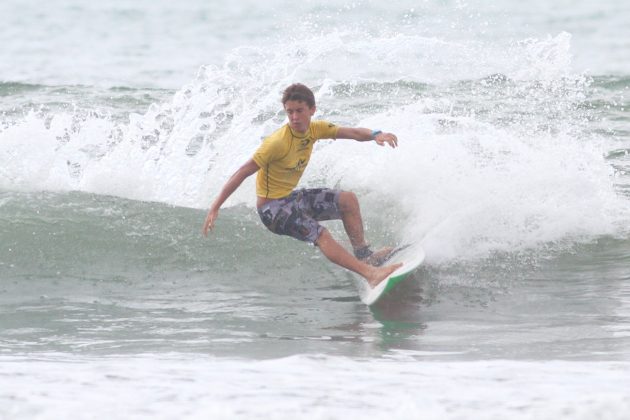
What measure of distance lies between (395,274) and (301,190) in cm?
→ 103

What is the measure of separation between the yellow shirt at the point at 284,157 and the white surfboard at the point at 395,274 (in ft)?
3.17

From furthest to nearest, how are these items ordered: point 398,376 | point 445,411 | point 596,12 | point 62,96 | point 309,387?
point 596,12 → point 62,96 → point 398,376 → point 309,387 → point 445,411

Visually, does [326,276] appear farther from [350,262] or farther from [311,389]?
[311,389]

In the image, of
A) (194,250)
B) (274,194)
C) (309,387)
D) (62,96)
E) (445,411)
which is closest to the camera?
(445,411)

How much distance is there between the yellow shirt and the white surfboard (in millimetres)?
965

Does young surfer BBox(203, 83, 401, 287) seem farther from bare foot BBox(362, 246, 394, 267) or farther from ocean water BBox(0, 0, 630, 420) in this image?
ocean water BBox(0, 0, 630, 420)

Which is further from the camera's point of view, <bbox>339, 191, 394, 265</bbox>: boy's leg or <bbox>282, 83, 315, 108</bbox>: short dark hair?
<bbox>339, 191, 394, 265</bbox>: boy's leg

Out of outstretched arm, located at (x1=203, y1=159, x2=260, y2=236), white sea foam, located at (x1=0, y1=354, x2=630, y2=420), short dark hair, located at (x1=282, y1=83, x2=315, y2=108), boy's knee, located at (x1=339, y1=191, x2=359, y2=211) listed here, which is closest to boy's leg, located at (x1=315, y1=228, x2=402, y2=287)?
boy's knee, located at (x1=339, y1=191, x2=359, y2=211)

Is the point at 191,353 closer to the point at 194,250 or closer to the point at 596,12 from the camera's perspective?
the point at 194,250

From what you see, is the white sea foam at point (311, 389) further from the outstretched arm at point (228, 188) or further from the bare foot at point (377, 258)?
the bare foot at point (377, 258)

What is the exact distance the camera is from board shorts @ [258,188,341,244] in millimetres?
8000

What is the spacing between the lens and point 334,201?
829 centimetres

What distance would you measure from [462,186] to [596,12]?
29.0m

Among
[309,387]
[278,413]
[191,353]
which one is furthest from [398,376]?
[191,353]
